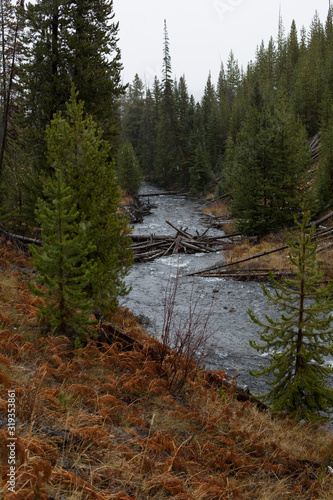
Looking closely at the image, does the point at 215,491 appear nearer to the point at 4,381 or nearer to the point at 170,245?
the point at 4,381

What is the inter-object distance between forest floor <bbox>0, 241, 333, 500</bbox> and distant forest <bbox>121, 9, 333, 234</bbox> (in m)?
4.11

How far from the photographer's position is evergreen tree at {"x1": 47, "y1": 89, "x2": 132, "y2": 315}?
7.25 m

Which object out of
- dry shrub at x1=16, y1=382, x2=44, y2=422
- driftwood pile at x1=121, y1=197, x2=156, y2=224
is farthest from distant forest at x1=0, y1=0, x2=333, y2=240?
driftwood pile at x1=121, y1=197, x2=156, y2=224

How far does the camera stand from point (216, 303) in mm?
12617

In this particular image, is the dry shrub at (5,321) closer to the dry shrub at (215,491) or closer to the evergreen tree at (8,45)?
the dry shrub at (215,491)

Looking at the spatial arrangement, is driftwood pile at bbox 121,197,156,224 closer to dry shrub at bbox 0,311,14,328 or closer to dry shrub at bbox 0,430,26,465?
dry shrub at bbox 0,311,14,328

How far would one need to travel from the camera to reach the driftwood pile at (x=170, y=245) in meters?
19.4

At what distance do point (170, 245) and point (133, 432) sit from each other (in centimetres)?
1676

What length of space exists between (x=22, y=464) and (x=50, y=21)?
16.8 m

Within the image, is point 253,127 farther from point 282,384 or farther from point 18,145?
point 282,384

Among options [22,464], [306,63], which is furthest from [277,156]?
[306,63]

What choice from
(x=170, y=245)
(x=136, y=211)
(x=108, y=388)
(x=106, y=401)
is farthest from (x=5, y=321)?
(x=136, y=211)

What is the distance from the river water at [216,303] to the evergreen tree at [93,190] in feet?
4.72

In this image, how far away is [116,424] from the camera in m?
4.08
